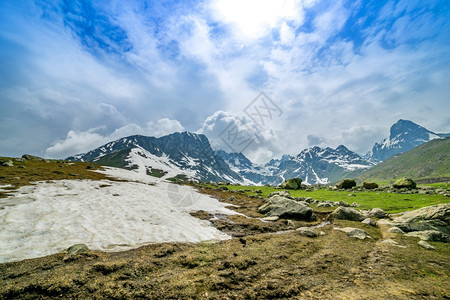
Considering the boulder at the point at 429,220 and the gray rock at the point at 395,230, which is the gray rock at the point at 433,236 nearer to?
the boulder at the point at 429,220

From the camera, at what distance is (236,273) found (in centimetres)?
814

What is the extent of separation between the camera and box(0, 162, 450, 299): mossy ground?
21.1 feet

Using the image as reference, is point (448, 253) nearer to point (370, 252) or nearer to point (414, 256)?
point (414, 256)

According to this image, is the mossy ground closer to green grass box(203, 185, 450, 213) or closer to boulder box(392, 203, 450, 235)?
boulder box(392, 203, 450, 235)

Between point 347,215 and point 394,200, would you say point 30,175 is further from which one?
point 394,200

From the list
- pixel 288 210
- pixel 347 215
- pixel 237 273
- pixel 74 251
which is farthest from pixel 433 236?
pixel 74 251

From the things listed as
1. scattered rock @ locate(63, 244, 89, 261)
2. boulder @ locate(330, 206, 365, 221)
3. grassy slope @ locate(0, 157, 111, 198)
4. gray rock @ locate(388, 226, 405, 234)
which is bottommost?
gray rock @ locate(388, 226, 405, 234)

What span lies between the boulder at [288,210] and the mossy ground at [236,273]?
1037 centimetres

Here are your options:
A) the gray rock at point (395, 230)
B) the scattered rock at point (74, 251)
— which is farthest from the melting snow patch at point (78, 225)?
the gray rock at point (395, 230)

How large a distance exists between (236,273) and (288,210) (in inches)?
679

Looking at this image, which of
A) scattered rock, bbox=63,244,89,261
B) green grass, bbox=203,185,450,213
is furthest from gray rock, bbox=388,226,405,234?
scattered rock, bbox=63,244,89,261

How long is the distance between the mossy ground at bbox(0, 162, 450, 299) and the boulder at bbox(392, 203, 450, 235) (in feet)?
13.1

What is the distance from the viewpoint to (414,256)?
10711 millimetres

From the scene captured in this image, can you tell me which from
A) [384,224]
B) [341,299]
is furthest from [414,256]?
[384,224]
